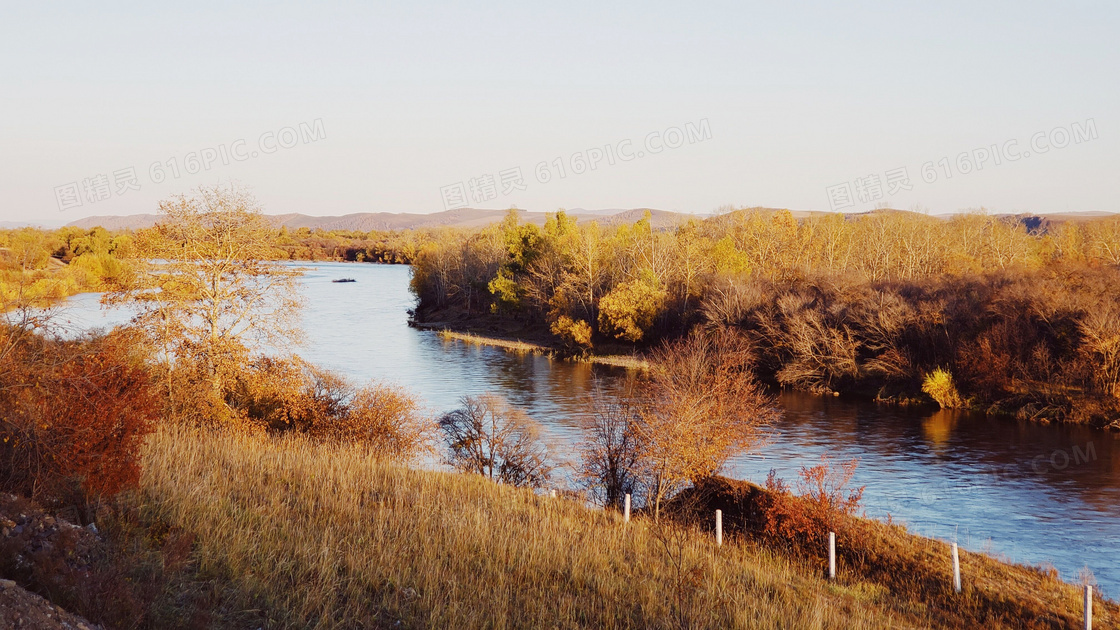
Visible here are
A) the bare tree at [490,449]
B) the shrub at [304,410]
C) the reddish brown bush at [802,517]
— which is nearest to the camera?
the reddish brown bush at [802,517]

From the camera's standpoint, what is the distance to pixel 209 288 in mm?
24406

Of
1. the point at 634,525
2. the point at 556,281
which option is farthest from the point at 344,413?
the point at 556,281

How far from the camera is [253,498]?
952cm

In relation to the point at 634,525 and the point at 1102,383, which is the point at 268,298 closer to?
the point at 634,525

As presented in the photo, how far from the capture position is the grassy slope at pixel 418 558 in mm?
6809

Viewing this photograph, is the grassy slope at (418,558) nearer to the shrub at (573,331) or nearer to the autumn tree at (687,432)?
the autumn tree at (687,432)

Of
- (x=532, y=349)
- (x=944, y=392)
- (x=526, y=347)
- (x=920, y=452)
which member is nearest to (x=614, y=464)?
(x=920, y=452)

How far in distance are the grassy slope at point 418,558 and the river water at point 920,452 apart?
2911 millimetres

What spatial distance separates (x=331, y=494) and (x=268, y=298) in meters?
16.4

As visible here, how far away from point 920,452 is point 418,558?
34152 mm

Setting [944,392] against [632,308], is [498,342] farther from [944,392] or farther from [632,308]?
[944,392]

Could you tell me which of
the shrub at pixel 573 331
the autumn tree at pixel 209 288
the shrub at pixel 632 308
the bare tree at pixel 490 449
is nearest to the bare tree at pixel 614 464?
the bare tree at pixel 490 449

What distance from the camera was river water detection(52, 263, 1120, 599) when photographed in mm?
25391

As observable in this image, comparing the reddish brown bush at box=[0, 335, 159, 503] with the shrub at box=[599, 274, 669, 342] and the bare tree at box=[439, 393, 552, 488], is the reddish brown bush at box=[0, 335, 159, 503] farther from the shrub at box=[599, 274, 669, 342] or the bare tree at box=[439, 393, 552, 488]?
the shrub at box=[599, 274, 669, 342]
